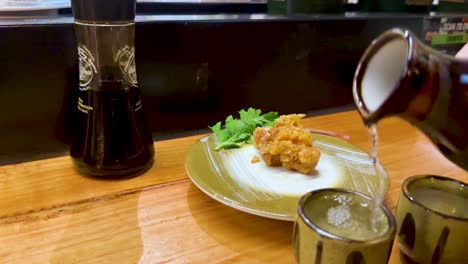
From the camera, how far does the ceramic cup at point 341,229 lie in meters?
0.43

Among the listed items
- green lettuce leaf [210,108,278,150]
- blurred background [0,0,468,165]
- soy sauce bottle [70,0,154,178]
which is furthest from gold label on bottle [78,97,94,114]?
green lettuce leaf [210,108,278,150]

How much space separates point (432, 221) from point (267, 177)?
28 centimetres

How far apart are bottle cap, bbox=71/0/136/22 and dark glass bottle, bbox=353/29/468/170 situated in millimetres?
379

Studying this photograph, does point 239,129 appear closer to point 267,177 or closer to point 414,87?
point 267,177

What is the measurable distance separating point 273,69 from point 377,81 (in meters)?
0.58

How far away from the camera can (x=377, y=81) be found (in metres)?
0.47

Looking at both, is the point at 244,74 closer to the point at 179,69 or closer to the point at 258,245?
the point at 179,69

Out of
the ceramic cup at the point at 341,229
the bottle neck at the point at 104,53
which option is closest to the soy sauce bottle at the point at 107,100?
the bottle neck at the point at 104,53

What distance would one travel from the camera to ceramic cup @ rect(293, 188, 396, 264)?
0.43 metres

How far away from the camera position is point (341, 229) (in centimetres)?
47

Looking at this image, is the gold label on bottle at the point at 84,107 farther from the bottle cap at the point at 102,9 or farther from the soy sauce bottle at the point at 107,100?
the bottle cap at the point at 102,9

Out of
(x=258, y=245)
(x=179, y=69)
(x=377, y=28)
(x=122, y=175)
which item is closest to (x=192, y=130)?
(x=179, y=69)

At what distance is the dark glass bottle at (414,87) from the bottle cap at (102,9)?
379 mm

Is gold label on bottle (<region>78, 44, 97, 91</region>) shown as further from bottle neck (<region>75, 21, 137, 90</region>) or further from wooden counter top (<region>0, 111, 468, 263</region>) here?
wooden counter top (<region>0, 111, 468, 263</region>)
